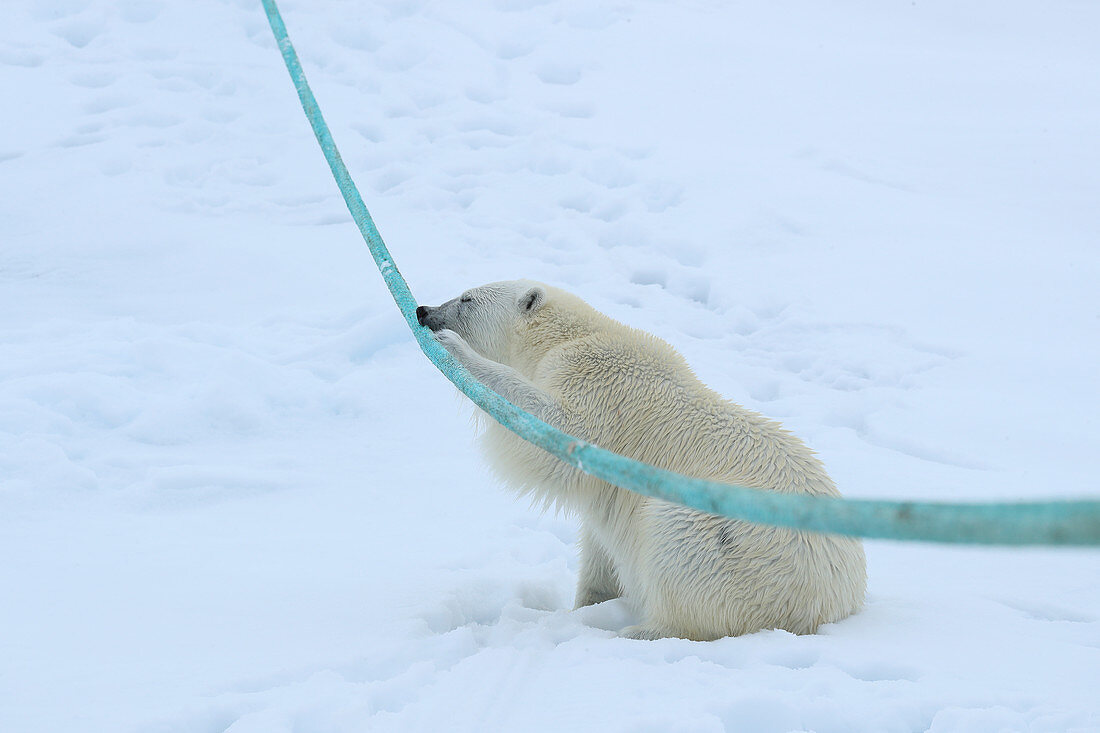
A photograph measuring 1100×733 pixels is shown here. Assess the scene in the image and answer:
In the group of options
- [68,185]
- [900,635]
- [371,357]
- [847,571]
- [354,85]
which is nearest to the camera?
[900,635]

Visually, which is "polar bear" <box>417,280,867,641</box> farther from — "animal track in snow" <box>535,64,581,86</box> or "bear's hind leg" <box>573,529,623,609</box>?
"animal track in snow" <box>535,64,581,86</box>

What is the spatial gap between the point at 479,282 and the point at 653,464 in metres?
3.14

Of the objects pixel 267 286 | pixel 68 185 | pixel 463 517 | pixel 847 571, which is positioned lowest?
pixel 463 517

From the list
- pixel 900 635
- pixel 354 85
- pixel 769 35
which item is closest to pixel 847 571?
pixel 900 635

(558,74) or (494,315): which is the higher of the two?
(558,74)

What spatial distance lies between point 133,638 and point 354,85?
22.7 ft

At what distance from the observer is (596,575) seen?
364cm

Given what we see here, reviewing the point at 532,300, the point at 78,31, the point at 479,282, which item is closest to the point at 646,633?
the point at 532,300

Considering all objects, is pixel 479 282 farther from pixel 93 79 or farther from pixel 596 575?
pixel 93 79

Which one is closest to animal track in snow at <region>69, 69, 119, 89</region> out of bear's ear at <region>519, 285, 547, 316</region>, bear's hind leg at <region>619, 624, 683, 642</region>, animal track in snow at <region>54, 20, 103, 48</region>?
animal track in snow at <region>54, 20, 103, 48</region>

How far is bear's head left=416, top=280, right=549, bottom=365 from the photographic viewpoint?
3848mm

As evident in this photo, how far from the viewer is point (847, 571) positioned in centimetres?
297

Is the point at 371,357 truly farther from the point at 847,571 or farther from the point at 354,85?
the point at 354,85

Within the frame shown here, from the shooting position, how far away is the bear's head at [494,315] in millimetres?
3848
